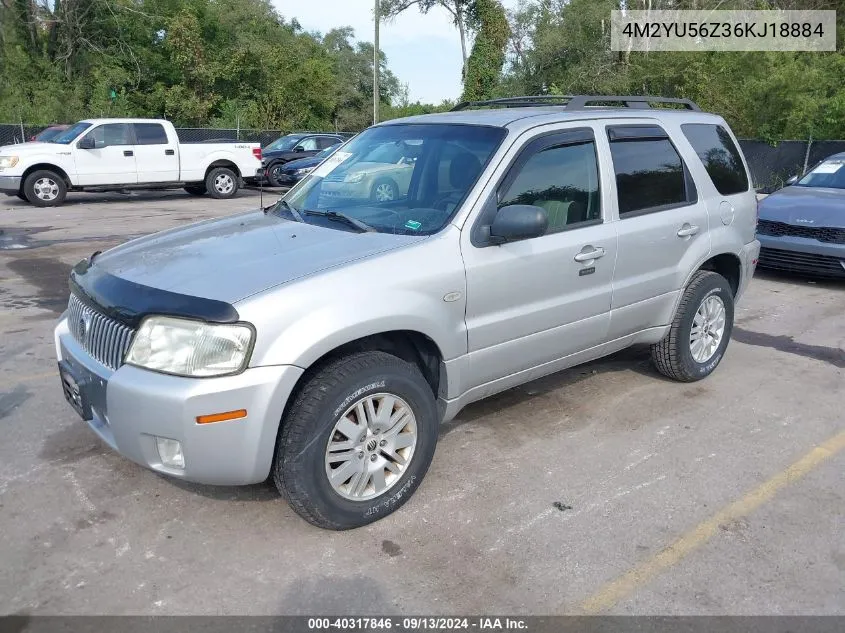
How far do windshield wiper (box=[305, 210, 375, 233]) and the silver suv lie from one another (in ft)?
0.09

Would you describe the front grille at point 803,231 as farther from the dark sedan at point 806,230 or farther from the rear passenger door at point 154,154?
the rear passenger door at point 154,154

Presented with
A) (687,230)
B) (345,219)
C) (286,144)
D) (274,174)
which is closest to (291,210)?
(345,219)

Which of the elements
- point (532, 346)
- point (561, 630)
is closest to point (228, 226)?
point (532, 346)

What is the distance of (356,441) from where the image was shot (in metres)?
3.30

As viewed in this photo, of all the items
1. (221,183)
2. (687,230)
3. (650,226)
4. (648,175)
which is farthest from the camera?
(221,183)

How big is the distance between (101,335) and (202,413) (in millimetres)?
748

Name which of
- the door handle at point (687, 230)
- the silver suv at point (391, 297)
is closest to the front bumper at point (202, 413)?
the silver suv at point (391, 297)

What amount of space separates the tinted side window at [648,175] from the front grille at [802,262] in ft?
14.5

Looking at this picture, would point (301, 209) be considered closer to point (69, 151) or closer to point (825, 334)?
point (825, 334)

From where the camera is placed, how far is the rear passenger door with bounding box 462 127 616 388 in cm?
373

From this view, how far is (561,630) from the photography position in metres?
Answer: 2.78

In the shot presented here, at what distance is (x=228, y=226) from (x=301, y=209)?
423 mm

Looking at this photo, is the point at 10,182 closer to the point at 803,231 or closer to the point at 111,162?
the point at 111,162

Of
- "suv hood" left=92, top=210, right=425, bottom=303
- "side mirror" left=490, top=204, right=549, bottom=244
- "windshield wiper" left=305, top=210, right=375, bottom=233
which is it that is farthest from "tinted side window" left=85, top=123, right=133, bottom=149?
"side mirror" left=490, top=204, right=549, bottom=244
